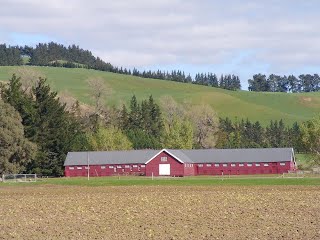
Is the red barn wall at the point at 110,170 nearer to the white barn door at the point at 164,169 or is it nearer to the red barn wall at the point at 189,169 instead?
the white barn door at the point at 164,169

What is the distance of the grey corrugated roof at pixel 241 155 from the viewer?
10556 cm

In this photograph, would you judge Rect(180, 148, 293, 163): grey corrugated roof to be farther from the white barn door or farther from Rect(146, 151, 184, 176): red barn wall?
the white barn door

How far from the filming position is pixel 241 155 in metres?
108

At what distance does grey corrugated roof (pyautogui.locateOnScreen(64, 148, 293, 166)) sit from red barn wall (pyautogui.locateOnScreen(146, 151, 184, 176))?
1.20 meters

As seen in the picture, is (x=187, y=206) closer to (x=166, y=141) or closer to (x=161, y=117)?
(x=166, y=141)

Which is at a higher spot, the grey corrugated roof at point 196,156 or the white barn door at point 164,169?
the grey corrugated roof at point 196,156

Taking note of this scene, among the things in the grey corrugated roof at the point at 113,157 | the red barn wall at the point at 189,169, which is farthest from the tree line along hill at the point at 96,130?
the red barn wall at the point at 189,169

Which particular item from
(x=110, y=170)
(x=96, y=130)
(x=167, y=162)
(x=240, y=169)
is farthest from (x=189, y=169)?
(x=96, y=130)

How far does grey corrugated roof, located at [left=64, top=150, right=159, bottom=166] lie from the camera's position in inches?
4208

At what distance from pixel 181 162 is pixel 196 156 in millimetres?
8217

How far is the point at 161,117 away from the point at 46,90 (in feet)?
173

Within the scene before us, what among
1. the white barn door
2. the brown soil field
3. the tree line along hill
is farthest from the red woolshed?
the brown soil field

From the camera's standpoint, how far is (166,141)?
422 feet

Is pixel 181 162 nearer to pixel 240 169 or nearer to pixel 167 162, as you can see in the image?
pixel 167 162
